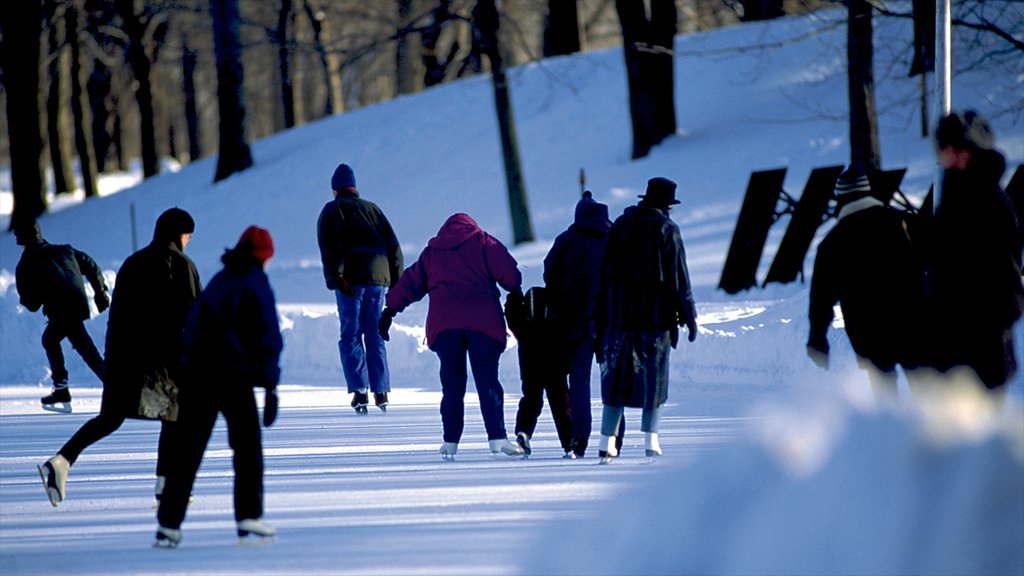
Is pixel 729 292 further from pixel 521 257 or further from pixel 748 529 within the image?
pixel 748 529

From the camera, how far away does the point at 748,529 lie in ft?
22.1

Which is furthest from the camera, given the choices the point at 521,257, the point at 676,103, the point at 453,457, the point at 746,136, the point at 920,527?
the point at 676,103

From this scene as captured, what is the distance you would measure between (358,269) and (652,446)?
13.0 ft

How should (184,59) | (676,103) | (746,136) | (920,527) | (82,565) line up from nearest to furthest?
(920,527)
(82,565)
(746,136)
(676,103)
(184,59)

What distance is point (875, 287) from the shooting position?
323 inches

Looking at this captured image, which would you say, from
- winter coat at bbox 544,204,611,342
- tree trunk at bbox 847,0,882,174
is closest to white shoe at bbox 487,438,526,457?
winter coat at bbox 544,204,611,342

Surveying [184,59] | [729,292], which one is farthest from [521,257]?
[184,59]

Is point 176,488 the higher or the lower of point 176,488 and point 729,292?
the higher

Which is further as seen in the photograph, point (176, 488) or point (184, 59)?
point (184, 59)

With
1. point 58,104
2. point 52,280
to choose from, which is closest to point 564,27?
point 58,104

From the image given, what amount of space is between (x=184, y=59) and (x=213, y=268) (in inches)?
890

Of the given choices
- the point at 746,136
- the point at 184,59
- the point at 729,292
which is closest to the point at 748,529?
the point at 729,292

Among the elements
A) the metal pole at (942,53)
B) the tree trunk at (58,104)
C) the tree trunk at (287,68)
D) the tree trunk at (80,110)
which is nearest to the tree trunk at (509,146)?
the metal pole at (942,53)

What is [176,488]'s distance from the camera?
7.40 meters
